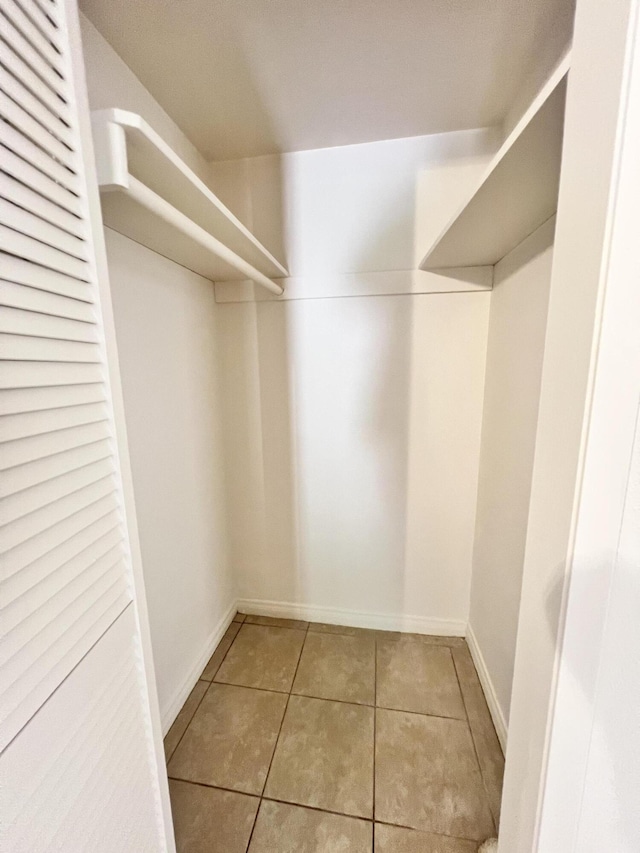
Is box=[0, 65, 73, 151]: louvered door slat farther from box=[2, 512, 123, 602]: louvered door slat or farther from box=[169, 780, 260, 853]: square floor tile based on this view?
box=[169, 780, 260, 853]: square floor tile

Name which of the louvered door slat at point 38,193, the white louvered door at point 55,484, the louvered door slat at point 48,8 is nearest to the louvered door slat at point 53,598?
the white louvered door at point 55,484

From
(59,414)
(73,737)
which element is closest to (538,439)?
(59,414)

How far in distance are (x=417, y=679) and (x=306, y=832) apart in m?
0.72

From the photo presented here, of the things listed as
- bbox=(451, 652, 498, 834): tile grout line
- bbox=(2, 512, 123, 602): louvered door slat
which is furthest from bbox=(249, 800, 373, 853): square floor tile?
bbox=(2, 512, 123, 602): louvered door slat

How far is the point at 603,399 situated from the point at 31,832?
41.2 inches

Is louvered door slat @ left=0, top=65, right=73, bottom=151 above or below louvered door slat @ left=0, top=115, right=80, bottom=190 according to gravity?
above

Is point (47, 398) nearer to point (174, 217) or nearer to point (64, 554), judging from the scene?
point (64, 554)

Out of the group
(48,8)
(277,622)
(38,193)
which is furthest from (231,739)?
(48,8)

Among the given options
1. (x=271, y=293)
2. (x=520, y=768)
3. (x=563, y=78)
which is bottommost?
(x=520, y=768)

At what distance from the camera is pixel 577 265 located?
59 centimetres

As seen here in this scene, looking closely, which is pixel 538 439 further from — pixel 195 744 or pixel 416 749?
pixel 195 744

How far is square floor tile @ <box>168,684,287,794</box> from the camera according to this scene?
129 cm

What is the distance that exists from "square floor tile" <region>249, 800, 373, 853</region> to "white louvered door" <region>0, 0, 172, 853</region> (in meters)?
0.55

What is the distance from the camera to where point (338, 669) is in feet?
5.67
